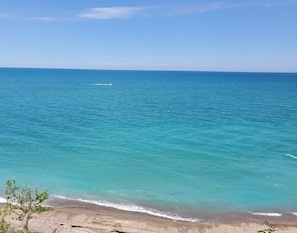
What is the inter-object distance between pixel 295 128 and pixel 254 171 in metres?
24.2

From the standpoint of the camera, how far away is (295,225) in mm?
26406

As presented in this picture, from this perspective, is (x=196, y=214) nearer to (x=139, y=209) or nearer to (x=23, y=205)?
(x=139, y=209)

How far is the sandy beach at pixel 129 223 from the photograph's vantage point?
24.9 metres

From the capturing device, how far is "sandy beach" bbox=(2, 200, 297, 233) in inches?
979

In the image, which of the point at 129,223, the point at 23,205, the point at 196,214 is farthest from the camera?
the point at 196,214

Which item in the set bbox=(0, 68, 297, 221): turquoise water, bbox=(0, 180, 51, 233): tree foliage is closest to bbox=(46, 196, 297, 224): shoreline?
bbox=(0, 68, 297, 221): turquoise water

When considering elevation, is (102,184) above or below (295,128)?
below

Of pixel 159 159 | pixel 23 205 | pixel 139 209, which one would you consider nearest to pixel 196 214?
pixel 139 209

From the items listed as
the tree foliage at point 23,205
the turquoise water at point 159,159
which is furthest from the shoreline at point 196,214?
the tree foliage at point 23,205

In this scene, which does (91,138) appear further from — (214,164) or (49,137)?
(214,164)

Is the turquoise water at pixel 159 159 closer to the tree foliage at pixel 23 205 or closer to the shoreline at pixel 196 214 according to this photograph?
the shoreline at pixel 196 214

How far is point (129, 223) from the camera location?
25.8 metres

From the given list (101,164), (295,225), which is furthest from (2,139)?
(295,225)

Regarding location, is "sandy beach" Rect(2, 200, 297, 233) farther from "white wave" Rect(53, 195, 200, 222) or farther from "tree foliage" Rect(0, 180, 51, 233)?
"tree foliage" Rect(0, 180, 51, 233)
